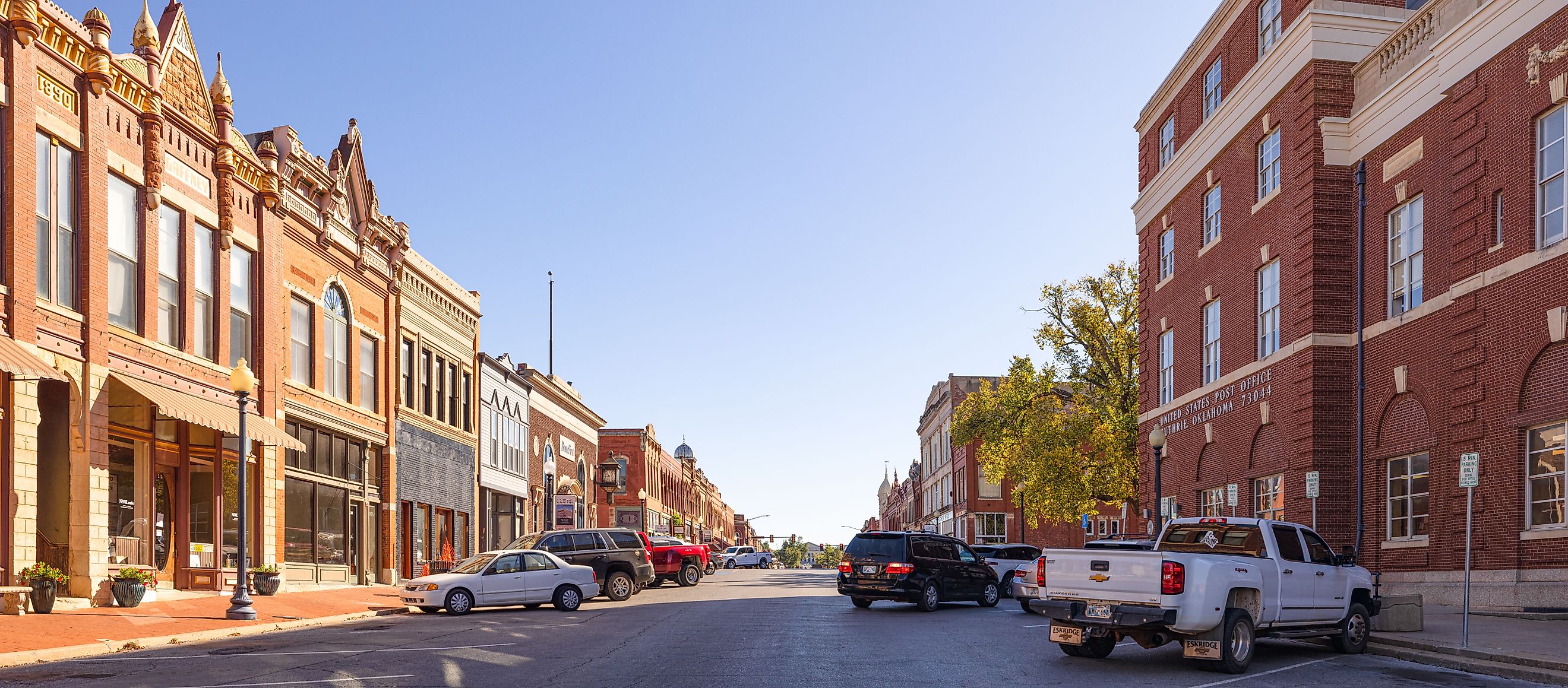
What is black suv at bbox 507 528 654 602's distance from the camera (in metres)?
30.9

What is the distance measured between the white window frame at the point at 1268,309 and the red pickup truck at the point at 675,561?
17064mm

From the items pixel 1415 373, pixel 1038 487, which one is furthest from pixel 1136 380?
pixel 1415 373

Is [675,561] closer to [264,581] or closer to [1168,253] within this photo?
[264,581]

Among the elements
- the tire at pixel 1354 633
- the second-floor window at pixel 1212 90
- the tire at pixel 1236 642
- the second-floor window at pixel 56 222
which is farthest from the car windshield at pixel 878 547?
the second-floor window at pixel 1212 90

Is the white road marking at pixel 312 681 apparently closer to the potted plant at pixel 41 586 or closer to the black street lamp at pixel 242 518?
the black street lamp at pixel 242 518

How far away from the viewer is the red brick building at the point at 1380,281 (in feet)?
73.8

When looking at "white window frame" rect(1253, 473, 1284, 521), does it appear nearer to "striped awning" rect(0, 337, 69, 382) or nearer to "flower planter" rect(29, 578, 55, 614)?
"flower planter" rect(29, 578, 55, 614)

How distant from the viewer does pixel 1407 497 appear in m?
26.7

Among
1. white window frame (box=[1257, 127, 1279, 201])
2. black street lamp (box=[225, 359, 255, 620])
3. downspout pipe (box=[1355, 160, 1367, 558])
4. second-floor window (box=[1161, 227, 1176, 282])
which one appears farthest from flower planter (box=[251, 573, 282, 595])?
second-floor window (box=[1161, 227, 1176, 282])

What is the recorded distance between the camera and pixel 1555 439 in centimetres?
2194

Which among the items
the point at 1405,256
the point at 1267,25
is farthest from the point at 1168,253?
the point at 1405,256

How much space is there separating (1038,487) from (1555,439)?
26.9m

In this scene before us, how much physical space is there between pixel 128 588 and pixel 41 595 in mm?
1839

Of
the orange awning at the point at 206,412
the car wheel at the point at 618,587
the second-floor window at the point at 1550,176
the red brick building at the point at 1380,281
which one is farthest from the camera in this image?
the car wheel at the point at 618,587
